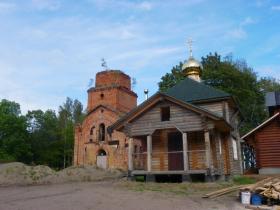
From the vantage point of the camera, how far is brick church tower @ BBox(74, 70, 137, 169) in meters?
39.8

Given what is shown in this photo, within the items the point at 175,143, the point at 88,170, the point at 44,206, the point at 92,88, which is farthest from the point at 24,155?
the point at 44,206

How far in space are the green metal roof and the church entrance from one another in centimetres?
1730

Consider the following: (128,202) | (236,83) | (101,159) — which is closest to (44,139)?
(101,159)

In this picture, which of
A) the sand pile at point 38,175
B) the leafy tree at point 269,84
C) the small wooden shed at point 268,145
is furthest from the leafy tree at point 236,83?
the sand pile at point 38,175

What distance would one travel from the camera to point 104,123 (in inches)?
1640

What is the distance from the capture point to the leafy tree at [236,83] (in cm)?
4369

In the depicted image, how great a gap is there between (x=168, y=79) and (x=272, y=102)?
20510 millimetres

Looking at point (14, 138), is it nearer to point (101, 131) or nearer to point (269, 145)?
point (101, 131)

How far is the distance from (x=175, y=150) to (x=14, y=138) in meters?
37.6

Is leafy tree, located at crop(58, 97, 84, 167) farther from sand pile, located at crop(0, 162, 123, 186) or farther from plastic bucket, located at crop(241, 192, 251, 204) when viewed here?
plastic bucket, located at crop(241, 192, 251, 204)

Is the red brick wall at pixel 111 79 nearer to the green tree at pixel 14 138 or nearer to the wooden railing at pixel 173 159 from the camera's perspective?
the green tree at pixel 14 138

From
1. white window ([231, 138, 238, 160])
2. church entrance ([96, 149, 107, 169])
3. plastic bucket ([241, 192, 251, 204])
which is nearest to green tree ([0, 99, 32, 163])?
church entrance ([96, 149, 107, 169])

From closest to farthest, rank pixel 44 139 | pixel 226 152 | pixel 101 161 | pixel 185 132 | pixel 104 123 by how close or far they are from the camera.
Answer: pixel 185 132 → pixel 226 152 → pixel 101 161 → pixel 104 123 → pixel 44 139

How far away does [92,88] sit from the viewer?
146 feet
